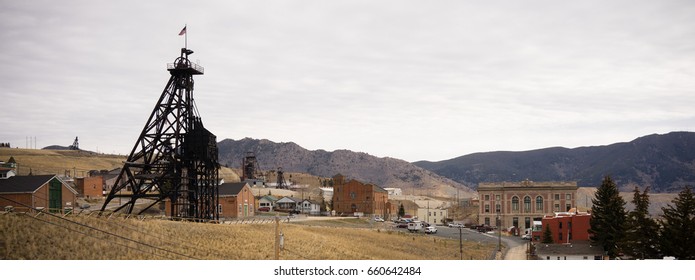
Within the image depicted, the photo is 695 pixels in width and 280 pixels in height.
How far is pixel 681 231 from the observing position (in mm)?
32406

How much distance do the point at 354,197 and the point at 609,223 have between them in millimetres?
72074

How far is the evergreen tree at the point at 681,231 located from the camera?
31469 millimetres

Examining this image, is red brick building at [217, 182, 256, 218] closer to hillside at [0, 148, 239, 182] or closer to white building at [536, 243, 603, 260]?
hillside at [0, 148, 239, 182]

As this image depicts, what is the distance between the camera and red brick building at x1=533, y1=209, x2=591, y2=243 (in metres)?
52.2

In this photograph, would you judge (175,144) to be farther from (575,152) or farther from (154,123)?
(575,152)

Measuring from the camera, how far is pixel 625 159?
89250 mm

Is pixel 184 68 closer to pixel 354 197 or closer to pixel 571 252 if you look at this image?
pixel 571 252

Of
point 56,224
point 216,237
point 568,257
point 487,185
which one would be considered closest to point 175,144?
point 216,237

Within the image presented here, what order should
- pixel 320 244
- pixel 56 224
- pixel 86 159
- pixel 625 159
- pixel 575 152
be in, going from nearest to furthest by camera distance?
pixel 56 224 → pixel 320 244 → pixel 86 159 → pixel 625 159 → pixel 575 152

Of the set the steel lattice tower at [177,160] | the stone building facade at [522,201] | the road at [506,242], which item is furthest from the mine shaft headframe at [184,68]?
the stone building facade at [522,201]

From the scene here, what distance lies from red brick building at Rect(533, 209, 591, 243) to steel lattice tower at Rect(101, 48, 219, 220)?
2917cm

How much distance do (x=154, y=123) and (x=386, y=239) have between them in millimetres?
24151

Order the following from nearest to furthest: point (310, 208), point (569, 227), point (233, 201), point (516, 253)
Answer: point (569, 227), point (516, 253), point (233, 201), point (310, 208)

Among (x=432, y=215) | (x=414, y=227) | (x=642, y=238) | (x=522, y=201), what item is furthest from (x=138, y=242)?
(x=432, y=215)
